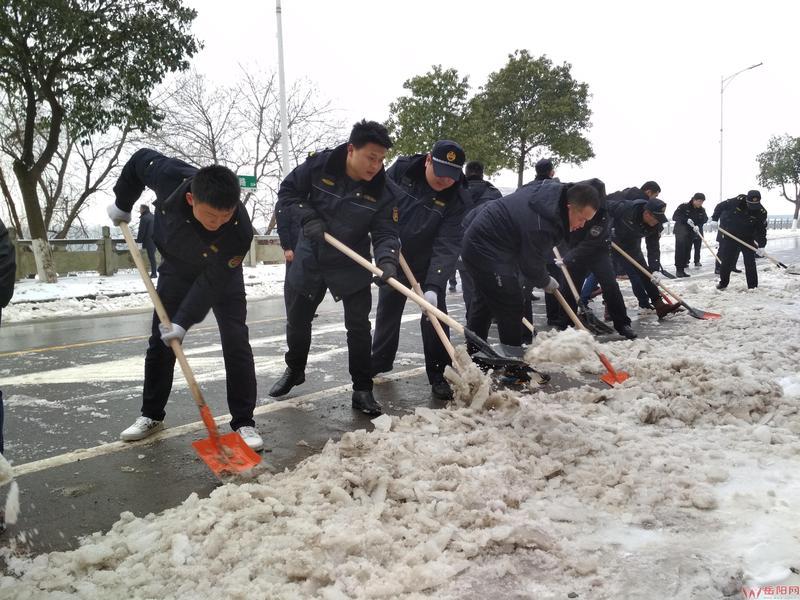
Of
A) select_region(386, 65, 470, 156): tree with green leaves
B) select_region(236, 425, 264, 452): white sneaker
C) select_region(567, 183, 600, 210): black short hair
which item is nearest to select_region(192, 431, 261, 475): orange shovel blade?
select_region(236, 425, 264, 452): white sneaker

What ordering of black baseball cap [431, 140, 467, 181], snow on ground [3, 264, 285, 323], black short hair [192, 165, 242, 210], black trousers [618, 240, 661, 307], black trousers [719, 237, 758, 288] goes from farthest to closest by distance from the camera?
1. snow on ground [3, 264, 285, 323]
2. black trousers [719, 237, 758, 288]
3. black trousers [618, 240, 661, 307]
4. black baseball cap [431, 140, 467, 181]
5. black short hair [192, 165, 242, 210]

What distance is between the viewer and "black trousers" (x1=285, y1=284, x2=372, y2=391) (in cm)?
431

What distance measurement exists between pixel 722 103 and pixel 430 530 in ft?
125

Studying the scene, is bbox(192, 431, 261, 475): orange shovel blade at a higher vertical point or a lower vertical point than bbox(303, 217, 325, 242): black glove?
lower

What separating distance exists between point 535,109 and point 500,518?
90.5ft

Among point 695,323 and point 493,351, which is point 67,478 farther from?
point 695,323

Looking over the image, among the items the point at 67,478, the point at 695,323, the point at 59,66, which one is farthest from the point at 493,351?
the point at 59,66

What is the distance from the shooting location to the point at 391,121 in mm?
24625

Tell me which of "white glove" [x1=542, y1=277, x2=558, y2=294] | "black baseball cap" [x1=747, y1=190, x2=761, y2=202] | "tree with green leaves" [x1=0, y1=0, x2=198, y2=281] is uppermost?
"tree with green leaves" [x1=0, y1=0, x2=198, y2=281]

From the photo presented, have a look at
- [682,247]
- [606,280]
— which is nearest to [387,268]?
[606,280]

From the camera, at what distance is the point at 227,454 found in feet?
10.8

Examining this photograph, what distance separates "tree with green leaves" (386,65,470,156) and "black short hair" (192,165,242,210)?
2065cm

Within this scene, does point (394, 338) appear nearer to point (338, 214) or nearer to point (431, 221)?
point (431, 221)

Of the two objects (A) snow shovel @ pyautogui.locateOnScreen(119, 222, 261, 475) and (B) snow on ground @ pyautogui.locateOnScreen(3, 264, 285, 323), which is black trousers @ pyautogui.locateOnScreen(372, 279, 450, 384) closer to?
(A) snow shovel @ pyautogui.locateOnScreen(119, 222, 261, 475)
